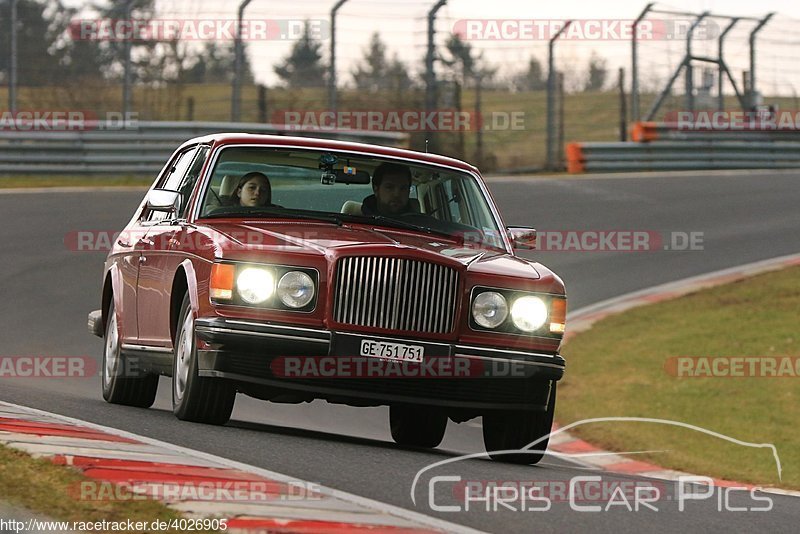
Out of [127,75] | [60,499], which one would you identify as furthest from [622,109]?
[60,499]

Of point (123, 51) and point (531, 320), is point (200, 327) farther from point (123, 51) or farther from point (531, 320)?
point (123, 51)

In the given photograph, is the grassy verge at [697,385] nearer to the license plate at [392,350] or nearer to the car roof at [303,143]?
the car roof at [303,143]

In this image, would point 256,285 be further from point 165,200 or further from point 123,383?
point 123,383

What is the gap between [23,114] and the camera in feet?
71.9

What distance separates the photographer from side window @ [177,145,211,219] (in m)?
8.08

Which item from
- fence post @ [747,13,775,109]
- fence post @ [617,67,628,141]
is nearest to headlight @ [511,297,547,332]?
fence post @ [617,67,628,141]

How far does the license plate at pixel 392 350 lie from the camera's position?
6.88 m

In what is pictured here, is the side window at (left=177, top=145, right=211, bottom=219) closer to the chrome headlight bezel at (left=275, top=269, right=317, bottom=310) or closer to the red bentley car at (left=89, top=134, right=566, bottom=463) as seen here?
the red bentley car at (left=89, top=134, right=566, bottom=463)

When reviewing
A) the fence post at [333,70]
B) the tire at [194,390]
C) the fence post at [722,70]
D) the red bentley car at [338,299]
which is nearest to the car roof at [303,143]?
the red bentley car at [338,299]

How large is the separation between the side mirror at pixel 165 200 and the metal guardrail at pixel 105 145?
13055 mm

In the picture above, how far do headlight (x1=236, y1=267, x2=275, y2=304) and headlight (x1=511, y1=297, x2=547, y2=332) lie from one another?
4.06 feet

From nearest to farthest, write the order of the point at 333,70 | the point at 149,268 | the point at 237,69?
the point at 149,268, the point at 237,69, the point at 333,70

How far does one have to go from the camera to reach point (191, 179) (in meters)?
8.30

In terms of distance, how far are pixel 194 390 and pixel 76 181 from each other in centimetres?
1505
